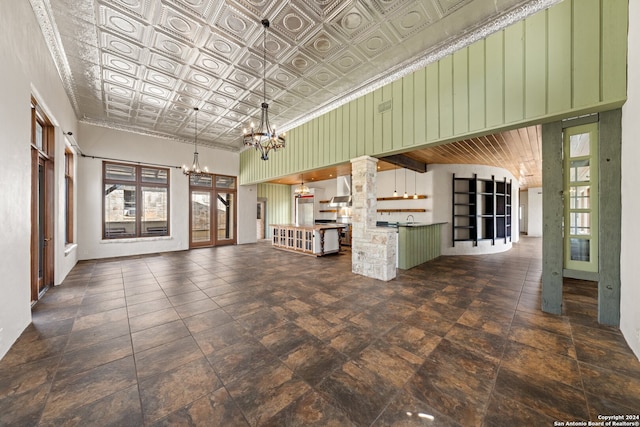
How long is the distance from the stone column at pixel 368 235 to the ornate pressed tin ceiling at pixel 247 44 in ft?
5.49

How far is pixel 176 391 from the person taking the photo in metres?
1.71

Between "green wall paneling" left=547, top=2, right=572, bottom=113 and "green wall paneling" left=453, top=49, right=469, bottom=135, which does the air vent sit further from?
"green wall paneling" left=547, top=2, right=572, bottom=113

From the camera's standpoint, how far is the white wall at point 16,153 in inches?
88.3

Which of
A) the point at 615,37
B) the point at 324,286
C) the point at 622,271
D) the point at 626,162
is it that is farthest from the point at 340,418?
the point at 615,37

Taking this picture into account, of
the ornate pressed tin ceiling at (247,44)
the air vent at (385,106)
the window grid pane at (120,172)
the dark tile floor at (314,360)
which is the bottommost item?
the dark tile floor at (314,360)

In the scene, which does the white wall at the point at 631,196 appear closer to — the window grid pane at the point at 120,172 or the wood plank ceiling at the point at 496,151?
the wood plank ceiling at the point at 496,151

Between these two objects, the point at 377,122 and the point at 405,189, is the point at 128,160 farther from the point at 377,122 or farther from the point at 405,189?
the point at 405,189

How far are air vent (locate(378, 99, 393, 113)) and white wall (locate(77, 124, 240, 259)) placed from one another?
6967 mm

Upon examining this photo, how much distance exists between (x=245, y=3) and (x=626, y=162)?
4700mm

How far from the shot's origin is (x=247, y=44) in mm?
3721

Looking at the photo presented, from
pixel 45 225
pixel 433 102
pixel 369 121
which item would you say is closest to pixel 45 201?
pixel 45 225

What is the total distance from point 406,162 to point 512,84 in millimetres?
3516

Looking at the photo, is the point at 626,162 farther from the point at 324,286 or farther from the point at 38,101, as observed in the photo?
the point at 38,101

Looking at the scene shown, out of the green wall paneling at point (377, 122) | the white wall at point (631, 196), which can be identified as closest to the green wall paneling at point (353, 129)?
the green wall paneling at point (377, 122)
